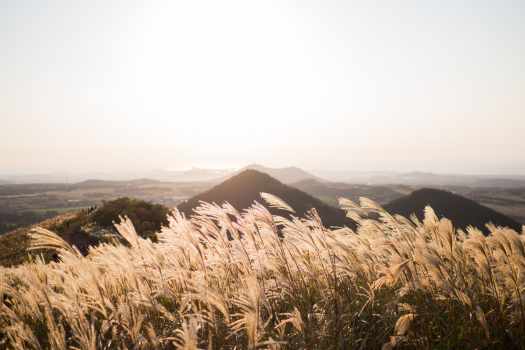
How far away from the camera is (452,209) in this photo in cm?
4338

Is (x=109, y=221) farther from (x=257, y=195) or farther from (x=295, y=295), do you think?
(x=257, y=195)

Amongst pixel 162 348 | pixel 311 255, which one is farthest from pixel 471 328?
pixel 162 348

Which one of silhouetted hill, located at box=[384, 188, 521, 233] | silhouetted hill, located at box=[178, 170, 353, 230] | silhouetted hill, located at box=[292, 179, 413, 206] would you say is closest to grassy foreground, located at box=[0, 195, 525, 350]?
silhouetted hill, located at box=[178, 170, 353, 230]

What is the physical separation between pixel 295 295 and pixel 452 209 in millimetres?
47957

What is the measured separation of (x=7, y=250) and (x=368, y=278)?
1726 cm

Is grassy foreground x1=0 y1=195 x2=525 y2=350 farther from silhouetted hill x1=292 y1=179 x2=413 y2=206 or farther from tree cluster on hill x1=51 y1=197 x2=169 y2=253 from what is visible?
silhouetted hill x1=292 y1=179 x2=413 y2=206

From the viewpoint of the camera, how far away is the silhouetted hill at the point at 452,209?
40.3m

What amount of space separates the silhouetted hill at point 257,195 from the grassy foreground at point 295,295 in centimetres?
3178

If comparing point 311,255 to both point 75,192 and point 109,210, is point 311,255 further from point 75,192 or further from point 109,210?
point 75,192

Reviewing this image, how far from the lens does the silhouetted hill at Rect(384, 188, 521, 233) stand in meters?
40.3

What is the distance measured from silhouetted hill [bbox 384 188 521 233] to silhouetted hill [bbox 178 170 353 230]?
9.98 m

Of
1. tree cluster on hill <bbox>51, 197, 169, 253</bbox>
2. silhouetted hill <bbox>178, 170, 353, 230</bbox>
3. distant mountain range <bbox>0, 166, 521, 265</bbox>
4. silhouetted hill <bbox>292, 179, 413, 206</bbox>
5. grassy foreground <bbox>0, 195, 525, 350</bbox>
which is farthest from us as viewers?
silhouetted hill <bbox>292, 179, 413, 206</bbox>

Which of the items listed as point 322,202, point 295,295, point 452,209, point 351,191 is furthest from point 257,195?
point 351,191

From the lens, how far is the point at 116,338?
2584mm
